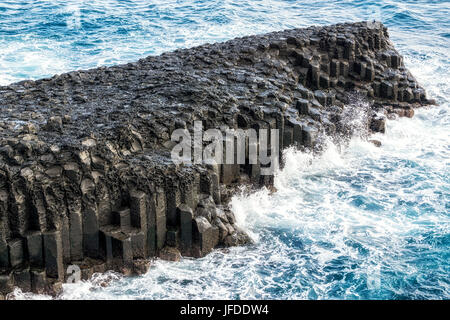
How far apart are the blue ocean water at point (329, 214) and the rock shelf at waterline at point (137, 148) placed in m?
0.45

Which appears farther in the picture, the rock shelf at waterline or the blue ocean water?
the blue ocean water

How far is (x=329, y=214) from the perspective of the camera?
1308 centimetres

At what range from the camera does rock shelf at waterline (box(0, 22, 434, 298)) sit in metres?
10.4

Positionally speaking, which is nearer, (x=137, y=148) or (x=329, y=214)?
(x=137, y=148)

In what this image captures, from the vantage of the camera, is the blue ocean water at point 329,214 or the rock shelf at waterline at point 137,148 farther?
the blue ocean water at point 329,214

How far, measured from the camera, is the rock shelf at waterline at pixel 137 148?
10.4 m

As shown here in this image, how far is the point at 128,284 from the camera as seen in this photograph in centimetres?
1071

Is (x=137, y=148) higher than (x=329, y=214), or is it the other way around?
(x=137, y=148)

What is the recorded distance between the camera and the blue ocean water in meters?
10.8

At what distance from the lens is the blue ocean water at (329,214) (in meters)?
10.8

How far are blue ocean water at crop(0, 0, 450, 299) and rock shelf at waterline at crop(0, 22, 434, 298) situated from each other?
452mm

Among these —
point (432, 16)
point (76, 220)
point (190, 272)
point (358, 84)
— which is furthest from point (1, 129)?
point (432, 16)

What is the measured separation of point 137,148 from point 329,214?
4.14m

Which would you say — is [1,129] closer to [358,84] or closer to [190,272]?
[190,272]
